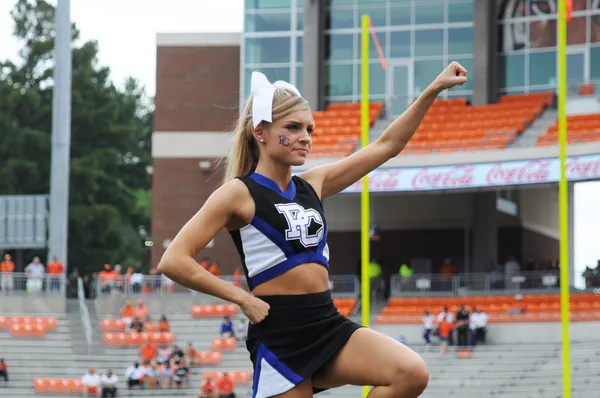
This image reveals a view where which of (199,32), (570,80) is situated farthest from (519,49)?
(199,32)

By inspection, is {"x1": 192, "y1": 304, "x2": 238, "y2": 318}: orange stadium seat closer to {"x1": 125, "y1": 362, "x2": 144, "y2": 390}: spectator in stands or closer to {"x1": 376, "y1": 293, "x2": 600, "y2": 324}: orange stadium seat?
{"x1": 376, "y1": 293, "x2": 600, "y2": 324}: orange stadium seat

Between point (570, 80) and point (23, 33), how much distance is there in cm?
2869

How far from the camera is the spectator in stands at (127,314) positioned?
85.0 ft

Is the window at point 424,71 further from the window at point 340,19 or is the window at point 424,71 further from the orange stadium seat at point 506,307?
the orange stadium seat at point 506,307

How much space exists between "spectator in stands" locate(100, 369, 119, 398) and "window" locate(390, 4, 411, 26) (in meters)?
13.1

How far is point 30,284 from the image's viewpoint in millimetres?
27156

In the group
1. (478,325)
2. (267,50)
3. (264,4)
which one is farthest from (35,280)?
(264,4)

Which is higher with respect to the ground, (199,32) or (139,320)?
(199,32)

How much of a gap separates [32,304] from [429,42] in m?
11.4

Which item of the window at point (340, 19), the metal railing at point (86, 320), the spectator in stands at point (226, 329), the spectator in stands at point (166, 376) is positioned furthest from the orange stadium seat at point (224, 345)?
the window at point (340, 19)

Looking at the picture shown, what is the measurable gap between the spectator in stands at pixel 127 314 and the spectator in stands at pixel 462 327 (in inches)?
261

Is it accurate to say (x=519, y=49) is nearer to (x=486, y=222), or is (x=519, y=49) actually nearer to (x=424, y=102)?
(x=486, y=222)

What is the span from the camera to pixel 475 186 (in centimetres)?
2658

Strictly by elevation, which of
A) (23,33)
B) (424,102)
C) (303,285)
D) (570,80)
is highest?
(23,33)
